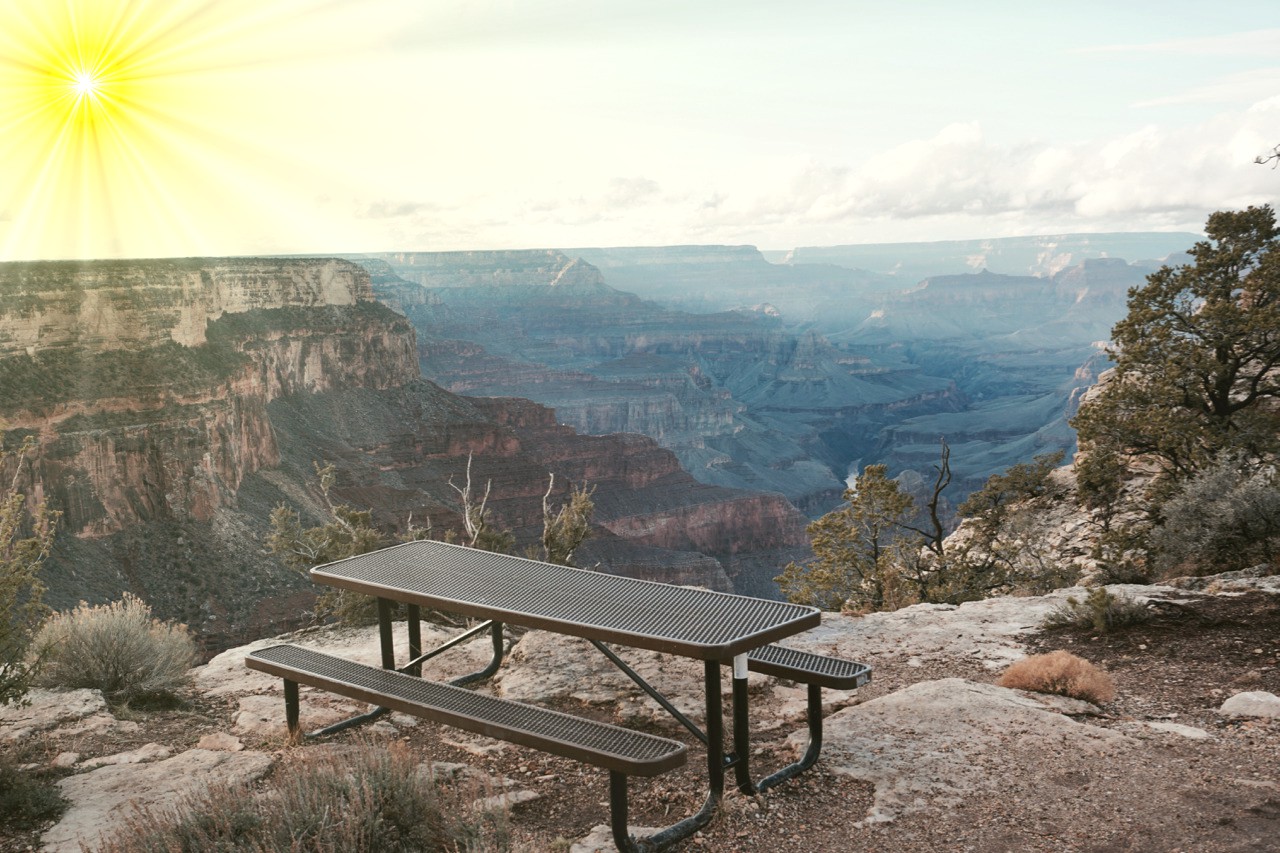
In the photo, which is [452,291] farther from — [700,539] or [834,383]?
[700,539]

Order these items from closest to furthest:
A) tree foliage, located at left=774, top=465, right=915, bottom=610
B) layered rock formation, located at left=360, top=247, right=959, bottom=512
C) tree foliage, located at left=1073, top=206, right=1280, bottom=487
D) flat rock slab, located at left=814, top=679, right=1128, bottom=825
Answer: flat rock slab, located at left=814, top=679, right=1128, bottom=825, tree foliage, located at left=1073, top=206, right=1280, bottom=487, tree foliage, located at left=774, top=465, right=915, bottom=610, layered rock formation, located at left=360, top=247, right=959, bottom=512

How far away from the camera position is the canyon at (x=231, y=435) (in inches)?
1127

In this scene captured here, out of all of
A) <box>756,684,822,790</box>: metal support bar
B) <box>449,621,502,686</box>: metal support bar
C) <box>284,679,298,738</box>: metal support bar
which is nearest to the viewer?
<box>756,684,822,790</box>: metal support bar

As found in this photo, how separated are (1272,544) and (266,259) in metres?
52.8

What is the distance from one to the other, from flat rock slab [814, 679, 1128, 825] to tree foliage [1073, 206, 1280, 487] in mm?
6626

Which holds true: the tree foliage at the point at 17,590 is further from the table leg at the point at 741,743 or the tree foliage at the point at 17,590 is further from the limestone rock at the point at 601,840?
the table leg at the point at 741,743

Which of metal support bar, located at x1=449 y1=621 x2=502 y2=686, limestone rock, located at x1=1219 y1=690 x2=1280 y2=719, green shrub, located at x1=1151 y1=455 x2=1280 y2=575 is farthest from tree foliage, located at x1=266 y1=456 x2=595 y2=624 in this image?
green shrub, located at x1=1151 y1=455 x2=1280 y2=575

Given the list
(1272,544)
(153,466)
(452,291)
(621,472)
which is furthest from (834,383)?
(1272,544)

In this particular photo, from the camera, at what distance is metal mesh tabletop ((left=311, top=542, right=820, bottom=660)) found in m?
4.70

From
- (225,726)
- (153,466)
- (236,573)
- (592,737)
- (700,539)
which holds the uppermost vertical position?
(592,737)

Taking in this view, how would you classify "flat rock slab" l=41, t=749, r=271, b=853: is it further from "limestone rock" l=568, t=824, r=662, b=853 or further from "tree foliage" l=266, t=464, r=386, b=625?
"tree foliage" l=266, t=464, r=386, b=625

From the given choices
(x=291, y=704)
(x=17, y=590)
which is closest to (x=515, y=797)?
(x=291, y=704)

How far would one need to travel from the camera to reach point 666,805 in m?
5.12

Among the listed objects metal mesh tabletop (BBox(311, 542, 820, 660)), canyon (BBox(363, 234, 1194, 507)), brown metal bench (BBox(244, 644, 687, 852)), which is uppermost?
metal mesh tabletop (BBox(311, 542, 820, 660))
